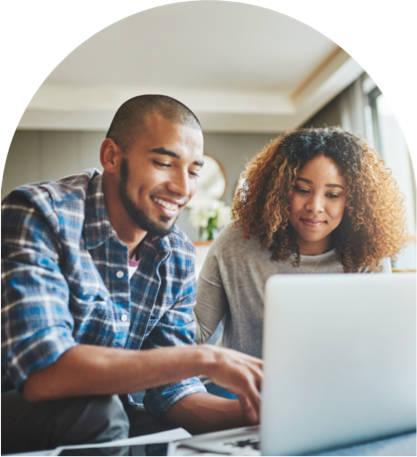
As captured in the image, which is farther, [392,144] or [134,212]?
[392,144]

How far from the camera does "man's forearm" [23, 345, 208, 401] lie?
0.66 m

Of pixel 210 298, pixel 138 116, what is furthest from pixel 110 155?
pixel 210 298

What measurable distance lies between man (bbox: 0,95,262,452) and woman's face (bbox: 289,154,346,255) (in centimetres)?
20

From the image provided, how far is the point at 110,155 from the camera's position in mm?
762

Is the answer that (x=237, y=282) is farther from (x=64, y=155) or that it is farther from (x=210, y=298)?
(x=64, y=155)

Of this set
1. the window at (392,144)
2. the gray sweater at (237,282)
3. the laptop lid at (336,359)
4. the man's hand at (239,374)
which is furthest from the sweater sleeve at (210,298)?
the window at (392,144)

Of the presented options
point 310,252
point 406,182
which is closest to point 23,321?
point 310,252

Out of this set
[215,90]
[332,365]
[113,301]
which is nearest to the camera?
[332,365]

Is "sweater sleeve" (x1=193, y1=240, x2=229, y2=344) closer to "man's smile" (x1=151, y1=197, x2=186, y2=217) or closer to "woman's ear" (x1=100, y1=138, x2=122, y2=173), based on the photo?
"man's smile" (x1=151, y1=197, x2=186, y2=217)

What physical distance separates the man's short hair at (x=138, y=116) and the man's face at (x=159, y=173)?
11mm

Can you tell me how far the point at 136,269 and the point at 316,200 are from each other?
0.36 m

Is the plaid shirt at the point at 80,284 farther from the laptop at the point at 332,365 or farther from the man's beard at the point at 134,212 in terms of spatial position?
the laptop at the point at 332,365

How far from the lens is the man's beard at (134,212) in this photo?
757mm

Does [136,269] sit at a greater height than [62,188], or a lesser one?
lesser
